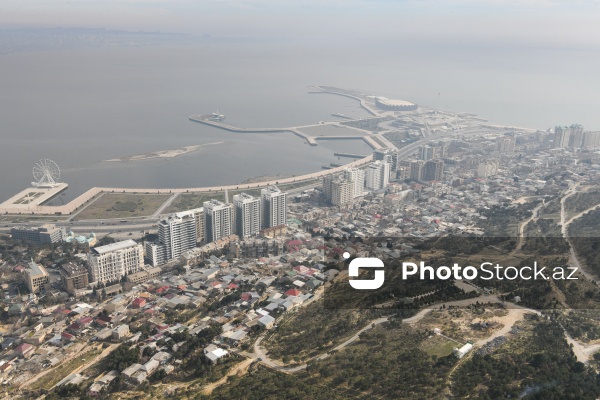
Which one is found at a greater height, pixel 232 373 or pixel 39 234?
pixel 232 373

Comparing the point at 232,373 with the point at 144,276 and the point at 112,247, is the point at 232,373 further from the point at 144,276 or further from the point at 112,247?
the point at 112,247

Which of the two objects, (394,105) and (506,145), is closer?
(506,145)

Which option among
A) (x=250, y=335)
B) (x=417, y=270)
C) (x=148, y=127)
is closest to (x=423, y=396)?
(x=250, y=335)

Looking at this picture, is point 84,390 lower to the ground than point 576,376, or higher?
lower

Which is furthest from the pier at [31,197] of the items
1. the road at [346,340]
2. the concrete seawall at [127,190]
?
the road at [346,340]

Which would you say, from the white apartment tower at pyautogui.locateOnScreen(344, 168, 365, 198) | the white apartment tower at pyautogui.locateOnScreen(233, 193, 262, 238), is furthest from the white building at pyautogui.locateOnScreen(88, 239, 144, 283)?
the white apartment tower at pyautogui.locateOnScreen(344, 168, 365, 198)

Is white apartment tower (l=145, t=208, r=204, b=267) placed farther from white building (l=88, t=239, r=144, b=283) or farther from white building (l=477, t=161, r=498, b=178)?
white building (l=477, t=161, r=498, b=178)

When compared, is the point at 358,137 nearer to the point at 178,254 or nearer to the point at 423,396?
the point at 178,254

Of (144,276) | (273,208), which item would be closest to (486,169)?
(273,208)

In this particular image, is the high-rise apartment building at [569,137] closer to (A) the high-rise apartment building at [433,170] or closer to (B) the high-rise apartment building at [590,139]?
(B) the high-rise apartment building at [590,139]
